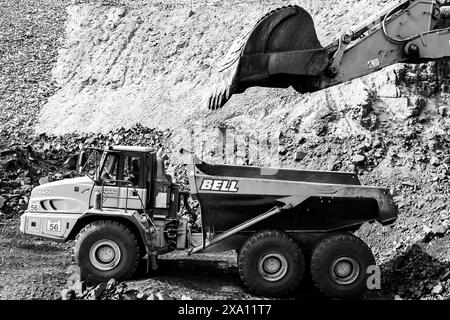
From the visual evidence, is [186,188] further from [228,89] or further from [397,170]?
[228,89]

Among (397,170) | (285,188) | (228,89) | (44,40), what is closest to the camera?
(228,89)

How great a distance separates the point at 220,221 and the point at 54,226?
2501mm

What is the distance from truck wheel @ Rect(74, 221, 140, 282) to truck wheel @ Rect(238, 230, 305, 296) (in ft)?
5.19

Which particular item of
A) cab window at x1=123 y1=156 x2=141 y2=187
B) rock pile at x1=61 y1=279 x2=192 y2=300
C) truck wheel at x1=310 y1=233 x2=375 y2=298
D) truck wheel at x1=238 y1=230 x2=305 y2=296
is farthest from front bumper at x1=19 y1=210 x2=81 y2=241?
truck wheel at x1=310 y1=233 x2=375 y2=298

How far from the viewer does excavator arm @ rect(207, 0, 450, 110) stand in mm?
7895

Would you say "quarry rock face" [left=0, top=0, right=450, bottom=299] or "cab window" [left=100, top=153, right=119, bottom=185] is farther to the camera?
"quarry rock face" [left=0, top=0, right=450, bottom=299]

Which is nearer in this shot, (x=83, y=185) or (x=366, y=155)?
(x=83, y=185)

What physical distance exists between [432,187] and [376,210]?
311 centimetres

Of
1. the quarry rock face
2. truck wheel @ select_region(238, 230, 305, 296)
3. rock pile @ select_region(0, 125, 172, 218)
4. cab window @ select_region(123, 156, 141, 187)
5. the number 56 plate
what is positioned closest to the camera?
truck wheel @ select_region(238, 230, 305, 296)

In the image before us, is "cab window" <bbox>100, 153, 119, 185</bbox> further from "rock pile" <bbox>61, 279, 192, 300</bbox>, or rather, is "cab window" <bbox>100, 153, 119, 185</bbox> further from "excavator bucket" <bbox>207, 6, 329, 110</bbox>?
"excavator bucket" <bbox>207, 6, 329, 110</bbox>

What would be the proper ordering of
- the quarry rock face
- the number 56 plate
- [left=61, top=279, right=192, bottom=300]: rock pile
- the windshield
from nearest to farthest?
[left=61, top=279, right=192, bottom=300]: rock pile
the windshield
the number 56 plate
the quarry rock face

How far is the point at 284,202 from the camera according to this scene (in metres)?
9.02

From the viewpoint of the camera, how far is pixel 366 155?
1310 cm

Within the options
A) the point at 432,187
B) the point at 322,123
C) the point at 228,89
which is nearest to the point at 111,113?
the point at 322,123
